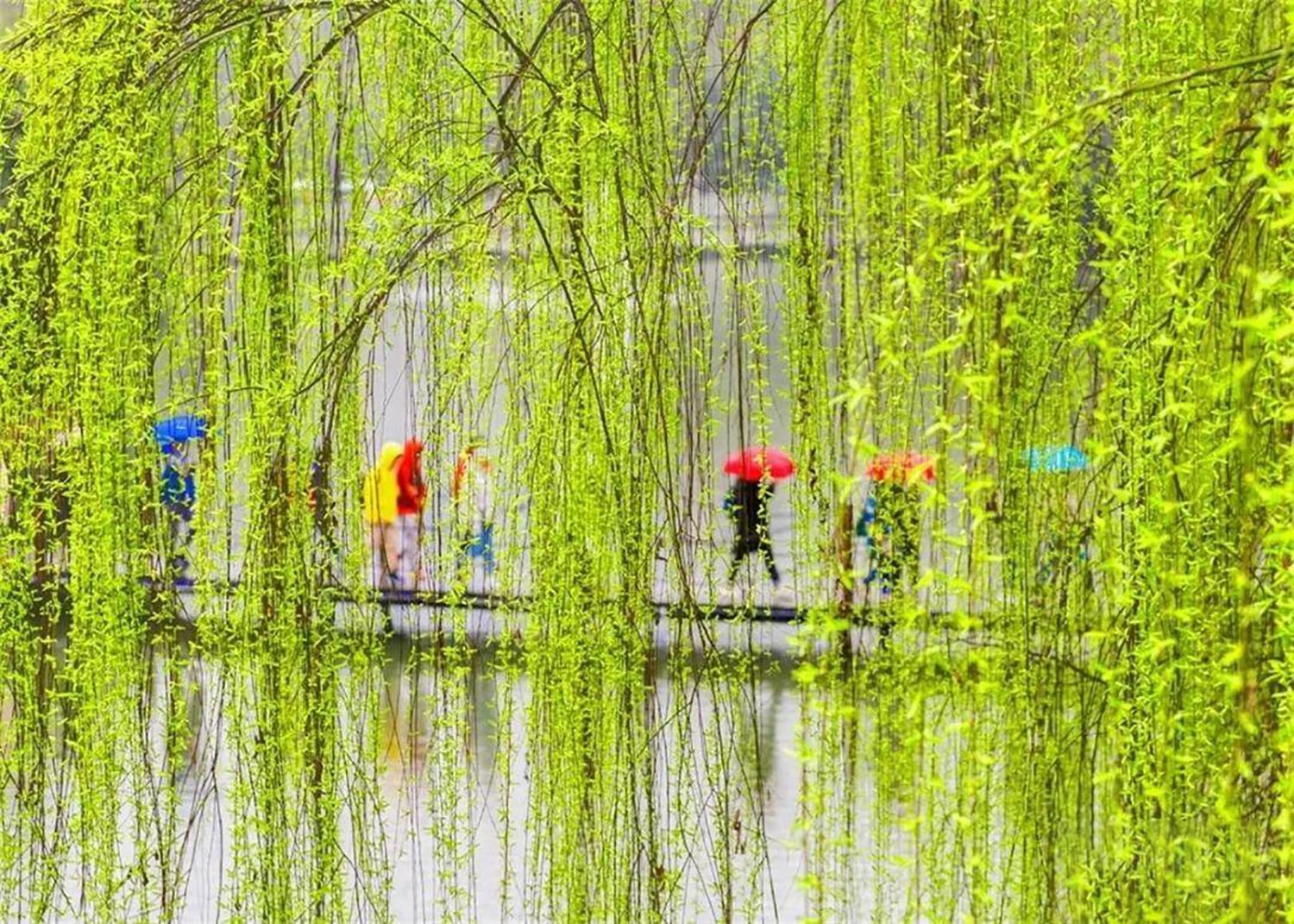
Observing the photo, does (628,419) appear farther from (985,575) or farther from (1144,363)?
(1144,363)

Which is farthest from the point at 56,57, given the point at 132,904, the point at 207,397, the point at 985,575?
the point at 985,575

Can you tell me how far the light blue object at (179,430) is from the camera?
2.49m

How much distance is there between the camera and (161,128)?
2.47m

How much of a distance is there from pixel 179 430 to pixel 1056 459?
1.36 m

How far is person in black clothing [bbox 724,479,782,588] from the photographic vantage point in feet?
7.73

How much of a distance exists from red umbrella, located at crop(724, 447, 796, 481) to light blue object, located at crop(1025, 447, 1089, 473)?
0.37m

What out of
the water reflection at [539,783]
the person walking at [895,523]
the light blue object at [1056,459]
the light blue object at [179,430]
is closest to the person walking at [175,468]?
the light blue object at [179,430]

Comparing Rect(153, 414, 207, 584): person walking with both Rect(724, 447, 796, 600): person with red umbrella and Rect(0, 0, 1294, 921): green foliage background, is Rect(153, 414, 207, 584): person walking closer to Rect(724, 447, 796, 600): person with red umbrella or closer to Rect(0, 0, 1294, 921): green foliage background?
Rect(0, 0, 1294, 921): green foliage background

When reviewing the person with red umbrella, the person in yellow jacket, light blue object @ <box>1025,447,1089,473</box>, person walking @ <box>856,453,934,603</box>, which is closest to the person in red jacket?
the person in yellow jacket

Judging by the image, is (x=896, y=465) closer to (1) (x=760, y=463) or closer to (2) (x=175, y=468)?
(1) (x=760, y=463)

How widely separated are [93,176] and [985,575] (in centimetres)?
149

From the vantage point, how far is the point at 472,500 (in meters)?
2.39

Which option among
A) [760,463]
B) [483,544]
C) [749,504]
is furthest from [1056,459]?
[483,544]

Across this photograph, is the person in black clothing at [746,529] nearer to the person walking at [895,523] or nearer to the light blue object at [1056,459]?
the person walking at [895,523]
